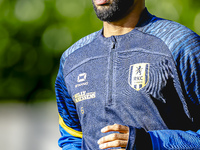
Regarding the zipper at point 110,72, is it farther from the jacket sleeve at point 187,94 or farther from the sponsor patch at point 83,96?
the jacket sleeve at point 187,94

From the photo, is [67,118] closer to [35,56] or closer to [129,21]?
[129,21]

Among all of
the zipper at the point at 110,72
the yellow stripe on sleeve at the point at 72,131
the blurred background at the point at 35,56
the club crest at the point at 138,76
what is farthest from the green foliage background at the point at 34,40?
the club crest at the point at 138,76

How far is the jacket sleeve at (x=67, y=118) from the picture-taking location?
293 centimetres

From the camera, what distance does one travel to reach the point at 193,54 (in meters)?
2.30

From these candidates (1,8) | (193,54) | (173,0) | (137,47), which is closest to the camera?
(193,54)

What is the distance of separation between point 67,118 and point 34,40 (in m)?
6.32

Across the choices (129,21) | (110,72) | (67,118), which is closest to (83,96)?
(110,72)

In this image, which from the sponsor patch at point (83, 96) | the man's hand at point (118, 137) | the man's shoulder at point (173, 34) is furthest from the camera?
the sponsor patch at point (83, 96)

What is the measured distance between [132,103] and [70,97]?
63cm

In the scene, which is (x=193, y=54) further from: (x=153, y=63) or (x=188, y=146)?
(x=188, y=146)

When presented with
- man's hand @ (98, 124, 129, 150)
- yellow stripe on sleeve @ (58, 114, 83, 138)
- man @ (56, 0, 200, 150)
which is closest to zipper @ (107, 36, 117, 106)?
man @ (56, 0, 200, 150)

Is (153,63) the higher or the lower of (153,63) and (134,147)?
the higher

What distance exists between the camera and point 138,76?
2430 millimetres

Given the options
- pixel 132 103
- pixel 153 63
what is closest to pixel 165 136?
pixel 132 103
